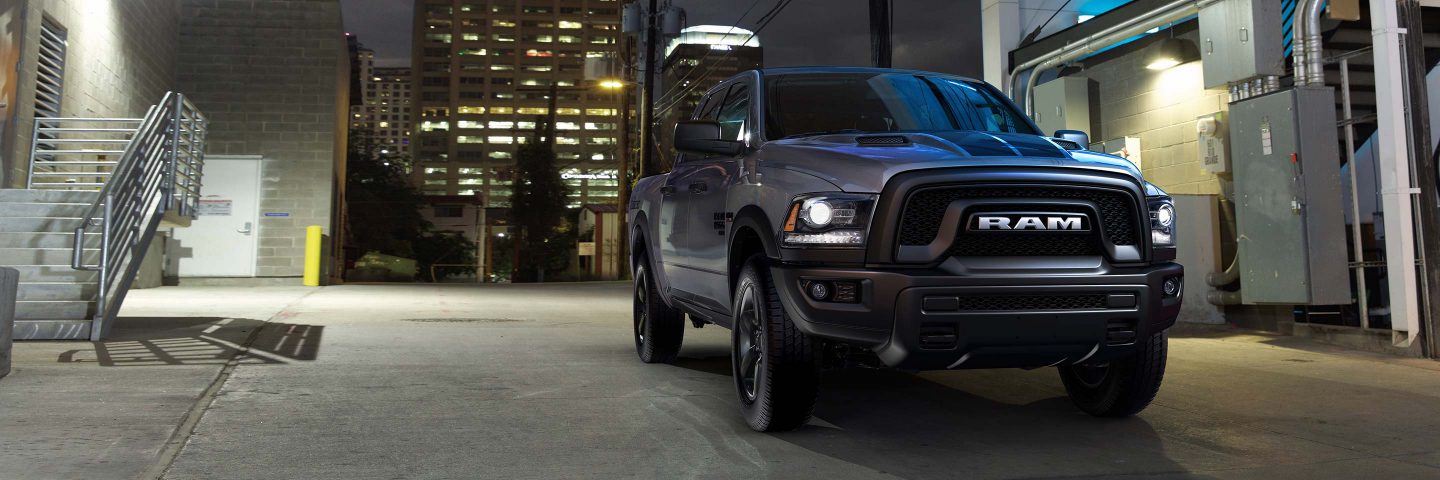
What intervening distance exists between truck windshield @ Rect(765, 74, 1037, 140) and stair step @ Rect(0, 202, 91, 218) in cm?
815

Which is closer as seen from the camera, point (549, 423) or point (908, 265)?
point (908, 265)

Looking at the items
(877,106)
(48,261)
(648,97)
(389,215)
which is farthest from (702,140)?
(389,215)

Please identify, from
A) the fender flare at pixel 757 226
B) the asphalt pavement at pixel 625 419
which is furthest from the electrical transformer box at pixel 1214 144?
the fender flare at pixel 757 226

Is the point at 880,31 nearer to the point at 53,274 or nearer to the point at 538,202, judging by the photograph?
the point at 53,274

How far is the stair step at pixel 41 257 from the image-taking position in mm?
9133

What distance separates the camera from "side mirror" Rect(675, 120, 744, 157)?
16.9 feet

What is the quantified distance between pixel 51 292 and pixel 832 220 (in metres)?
7.54

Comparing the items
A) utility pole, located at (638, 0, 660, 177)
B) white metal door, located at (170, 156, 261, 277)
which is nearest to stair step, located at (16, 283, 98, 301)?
white metal door, located at (170, 156, 261, 277)

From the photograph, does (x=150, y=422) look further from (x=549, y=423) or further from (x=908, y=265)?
(x=908, y=265)

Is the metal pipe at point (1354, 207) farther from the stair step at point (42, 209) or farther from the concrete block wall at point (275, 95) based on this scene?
the concrete block wall at point (275, 95)

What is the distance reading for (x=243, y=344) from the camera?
8008mm

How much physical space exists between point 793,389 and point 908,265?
0.83m

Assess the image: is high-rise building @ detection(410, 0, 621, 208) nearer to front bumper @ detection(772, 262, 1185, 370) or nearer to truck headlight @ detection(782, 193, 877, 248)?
truck headlight @ detection(782, 193, 877, 248)

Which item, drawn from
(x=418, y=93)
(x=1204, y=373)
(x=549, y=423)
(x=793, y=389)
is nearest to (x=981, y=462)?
(x=793, y=389)
